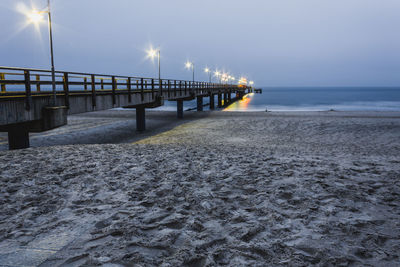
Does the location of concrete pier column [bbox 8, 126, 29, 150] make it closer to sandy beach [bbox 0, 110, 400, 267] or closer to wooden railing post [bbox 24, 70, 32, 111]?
wooden railing post [bbox 24, 70, 32, 111]

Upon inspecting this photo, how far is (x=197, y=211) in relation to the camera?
460 cm

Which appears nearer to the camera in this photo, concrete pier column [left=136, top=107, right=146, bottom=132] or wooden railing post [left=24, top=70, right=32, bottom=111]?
wooden railing post [left=24, top=70, right=32, bottom=111]

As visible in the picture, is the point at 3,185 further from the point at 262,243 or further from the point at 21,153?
the point at 262,243

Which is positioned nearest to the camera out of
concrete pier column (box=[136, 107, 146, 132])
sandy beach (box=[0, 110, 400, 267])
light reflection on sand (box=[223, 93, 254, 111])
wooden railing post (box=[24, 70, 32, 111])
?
sandy beach (box=[0, 110, 400, 267])

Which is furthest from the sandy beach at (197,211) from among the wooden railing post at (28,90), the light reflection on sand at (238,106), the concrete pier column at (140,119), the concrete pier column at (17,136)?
the light reflection on sand at (238,106)

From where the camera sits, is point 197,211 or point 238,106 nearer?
point 197,211

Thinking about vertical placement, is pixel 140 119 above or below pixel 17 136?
above

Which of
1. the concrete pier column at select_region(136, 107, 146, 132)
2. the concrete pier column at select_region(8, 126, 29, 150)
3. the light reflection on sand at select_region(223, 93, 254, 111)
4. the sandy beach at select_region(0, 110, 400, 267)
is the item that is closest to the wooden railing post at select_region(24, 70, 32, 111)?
the concrete pier column at select_region(8, 126, 29, 150)

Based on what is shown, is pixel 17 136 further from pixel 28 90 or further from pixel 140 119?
pixel 140 119

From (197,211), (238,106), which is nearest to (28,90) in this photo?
(197,211)

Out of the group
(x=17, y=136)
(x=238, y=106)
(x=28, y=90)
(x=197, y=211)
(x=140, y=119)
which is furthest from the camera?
(x=238, y=106)

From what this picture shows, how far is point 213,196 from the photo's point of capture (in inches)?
206

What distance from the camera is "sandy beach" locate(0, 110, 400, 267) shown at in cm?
335

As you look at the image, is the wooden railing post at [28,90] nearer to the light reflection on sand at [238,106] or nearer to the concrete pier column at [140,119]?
the concrete pier column at [140,119]
